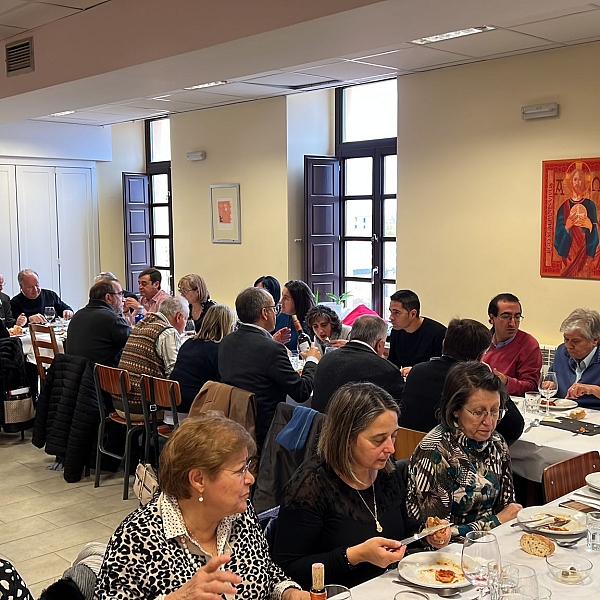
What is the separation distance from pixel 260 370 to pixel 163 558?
2.38 meters

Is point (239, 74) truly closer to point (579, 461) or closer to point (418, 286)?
point (418, 286)

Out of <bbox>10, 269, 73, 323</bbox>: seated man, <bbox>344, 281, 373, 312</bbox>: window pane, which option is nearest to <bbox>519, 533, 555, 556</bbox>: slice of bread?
<bbox>344, 281, 373, 312</bbox>: window pane

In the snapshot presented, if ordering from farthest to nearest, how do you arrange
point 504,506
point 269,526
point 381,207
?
point 381,207, point 504,506, point 269,526

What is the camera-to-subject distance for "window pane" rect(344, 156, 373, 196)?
812 cm

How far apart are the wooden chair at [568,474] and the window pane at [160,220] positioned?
27.1 feet

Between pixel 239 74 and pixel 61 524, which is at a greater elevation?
pixel 239 74

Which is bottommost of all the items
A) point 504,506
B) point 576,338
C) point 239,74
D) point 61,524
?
point 61,524

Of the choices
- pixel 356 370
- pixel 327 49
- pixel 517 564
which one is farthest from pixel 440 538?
pixel 327 49

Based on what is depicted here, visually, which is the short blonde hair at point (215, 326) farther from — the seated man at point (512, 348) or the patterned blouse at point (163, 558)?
the patterned blouse at point (163, 558)

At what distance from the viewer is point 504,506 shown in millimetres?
2779

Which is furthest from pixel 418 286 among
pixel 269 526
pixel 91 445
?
pixel 269 526

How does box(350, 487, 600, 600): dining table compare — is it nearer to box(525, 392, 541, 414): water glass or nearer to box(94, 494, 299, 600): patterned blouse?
box(94, 494, 299, 600): patterned blouse

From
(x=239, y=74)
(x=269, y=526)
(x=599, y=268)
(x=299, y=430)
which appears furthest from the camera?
Result: (x=599, y=268)

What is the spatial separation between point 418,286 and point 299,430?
372 cm
